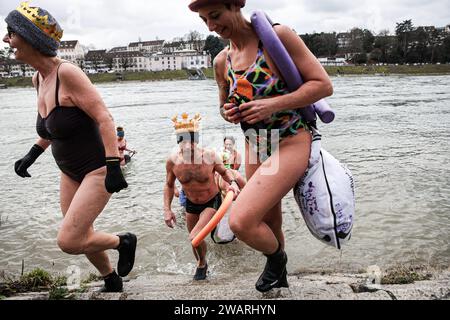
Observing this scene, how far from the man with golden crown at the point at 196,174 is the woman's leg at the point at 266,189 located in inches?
83.6

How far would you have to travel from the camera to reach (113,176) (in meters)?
3.43

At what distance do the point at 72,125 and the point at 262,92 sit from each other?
1.61 metres

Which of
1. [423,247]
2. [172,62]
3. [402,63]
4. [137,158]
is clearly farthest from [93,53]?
[423,247]

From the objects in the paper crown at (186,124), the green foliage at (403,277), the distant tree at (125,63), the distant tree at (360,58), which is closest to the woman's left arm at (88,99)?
the paper crown at (186,124)

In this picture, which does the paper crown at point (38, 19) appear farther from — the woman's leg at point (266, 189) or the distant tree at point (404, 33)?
the distant tree at point (404, 33)

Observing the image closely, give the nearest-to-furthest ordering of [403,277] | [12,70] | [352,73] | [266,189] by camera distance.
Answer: [266,189]
[403,277]
[352,73]
[12,70]

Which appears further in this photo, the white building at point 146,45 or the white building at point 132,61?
the white building at point 146,45

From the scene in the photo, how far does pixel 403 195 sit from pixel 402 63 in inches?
4569

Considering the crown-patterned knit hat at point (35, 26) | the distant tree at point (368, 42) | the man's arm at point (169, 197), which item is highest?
the distant tree at point (368, 42)

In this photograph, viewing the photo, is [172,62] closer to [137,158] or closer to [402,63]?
[402,63]

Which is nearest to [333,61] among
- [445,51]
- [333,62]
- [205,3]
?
[333,62]

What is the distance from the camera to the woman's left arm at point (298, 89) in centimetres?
287

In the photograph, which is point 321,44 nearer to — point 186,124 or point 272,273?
point 186,124

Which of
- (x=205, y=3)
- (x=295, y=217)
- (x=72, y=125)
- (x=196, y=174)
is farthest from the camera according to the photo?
(x=295, y=217)
